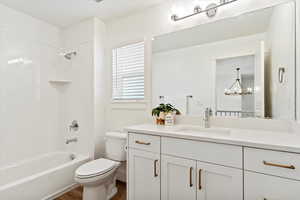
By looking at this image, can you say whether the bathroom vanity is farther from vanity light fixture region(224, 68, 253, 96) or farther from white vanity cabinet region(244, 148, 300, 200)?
vanity light fixture region(224, 68, 253, 96)

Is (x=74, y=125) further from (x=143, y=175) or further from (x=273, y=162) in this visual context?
(x=273, y=162)

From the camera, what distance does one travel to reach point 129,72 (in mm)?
2229

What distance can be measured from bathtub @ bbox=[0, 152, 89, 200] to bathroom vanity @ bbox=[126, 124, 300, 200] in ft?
3.11

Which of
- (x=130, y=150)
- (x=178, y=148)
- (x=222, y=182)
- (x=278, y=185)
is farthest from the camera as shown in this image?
(x=130, y=150)

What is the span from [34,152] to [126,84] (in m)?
1.62

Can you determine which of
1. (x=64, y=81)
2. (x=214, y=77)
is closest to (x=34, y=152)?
(x=64, y=81)

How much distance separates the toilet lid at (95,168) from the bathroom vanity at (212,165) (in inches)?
11.8

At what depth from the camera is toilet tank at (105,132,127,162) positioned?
6.45 feet

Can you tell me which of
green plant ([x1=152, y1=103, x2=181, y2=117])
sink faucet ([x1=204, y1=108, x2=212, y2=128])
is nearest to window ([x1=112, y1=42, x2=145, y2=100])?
green plant ([x1=152, y1=103, x2=181, y2=117])

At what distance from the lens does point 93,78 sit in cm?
229

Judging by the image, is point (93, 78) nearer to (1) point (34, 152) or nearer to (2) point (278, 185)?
(1) point (34, 152)

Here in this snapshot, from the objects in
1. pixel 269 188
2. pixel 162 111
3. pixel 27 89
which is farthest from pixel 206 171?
pixel 27 89

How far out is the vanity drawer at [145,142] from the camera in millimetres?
1399

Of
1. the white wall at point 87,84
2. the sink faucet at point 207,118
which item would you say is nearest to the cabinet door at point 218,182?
the sink faucet at point 207,118
